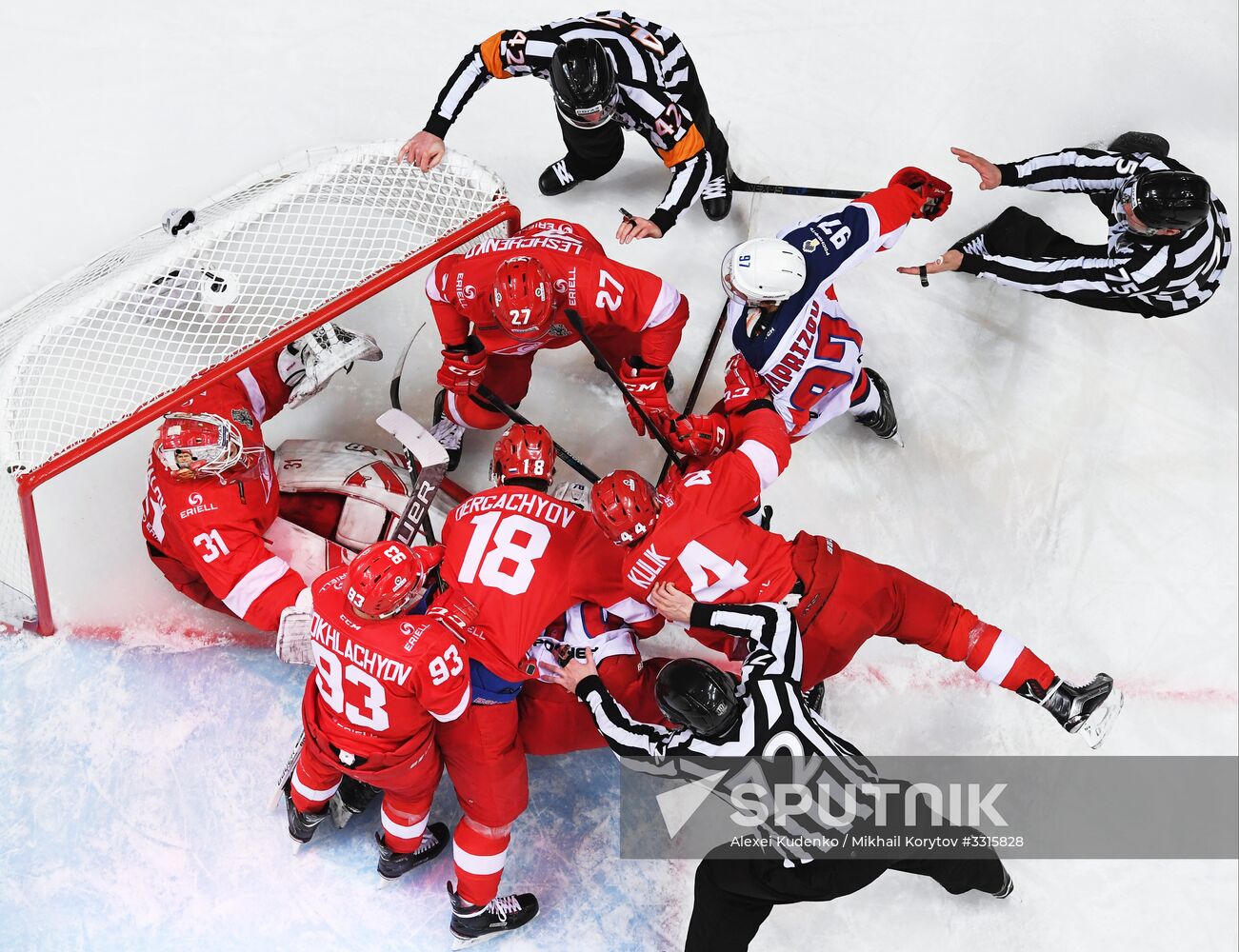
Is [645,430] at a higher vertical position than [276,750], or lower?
higher

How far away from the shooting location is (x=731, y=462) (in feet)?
10.4

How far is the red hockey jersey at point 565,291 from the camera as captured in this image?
3.28 metres

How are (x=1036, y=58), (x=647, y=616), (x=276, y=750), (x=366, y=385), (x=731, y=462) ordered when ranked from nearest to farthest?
1. (x=731, y=462)
2. (x=647, y=616)
3. (x=276, y=750)
4. (x=366, y=385)
5. (x=1036, y=58)

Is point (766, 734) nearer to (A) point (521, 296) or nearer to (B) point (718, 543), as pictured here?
(B) point (718, 543)

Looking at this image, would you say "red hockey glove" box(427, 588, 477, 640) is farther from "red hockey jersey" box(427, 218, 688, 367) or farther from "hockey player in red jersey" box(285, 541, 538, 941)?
"red hockey jersey" box(427, 218, 688, 367)

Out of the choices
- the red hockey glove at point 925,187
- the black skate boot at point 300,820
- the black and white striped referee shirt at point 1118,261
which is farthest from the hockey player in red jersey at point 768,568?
the black skate boot at point 300,820

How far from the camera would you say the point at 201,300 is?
3.44m

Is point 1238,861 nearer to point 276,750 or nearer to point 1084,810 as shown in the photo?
point 1084,810

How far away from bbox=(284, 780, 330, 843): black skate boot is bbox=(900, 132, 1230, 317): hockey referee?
9.02ft

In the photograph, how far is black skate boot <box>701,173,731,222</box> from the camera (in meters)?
4.10

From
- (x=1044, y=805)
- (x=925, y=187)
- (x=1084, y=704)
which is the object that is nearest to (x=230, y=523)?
(x=925, y=187)

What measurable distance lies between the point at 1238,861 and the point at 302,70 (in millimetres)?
4678

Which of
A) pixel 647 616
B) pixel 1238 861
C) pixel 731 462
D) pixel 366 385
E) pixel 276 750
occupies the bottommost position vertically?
pixel 1238 861

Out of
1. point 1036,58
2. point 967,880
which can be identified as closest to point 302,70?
point 1036,58
